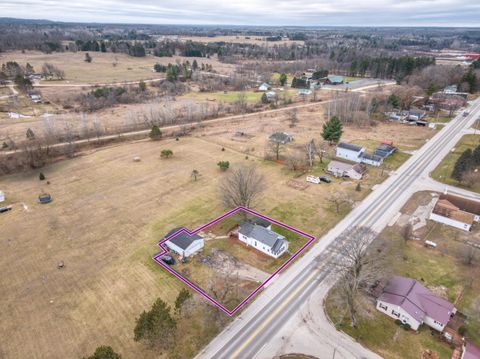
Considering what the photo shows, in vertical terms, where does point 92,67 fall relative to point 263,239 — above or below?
above

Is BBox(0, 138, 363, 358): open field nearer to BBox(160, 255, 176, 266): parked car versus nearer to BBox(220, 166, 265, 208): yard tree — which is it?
BBox(160, 255, 176, 266): parked car

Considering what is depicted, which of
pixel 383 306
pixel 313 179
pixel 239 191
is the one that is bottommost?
pixel 383 306

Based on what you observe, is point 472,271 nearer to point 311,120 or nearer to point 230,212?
point 230,212

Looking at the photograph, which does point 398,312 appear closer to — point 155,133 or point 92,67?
point 155,133

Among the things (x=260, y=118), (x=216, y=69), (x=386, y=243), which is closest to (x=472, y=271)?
(x=386, y=243)

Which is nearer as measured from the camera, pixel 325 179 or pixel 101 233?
pixel 101 233

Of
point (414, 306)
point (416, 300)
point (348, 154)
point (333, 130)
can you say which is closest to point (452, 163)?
point (348, 154)
